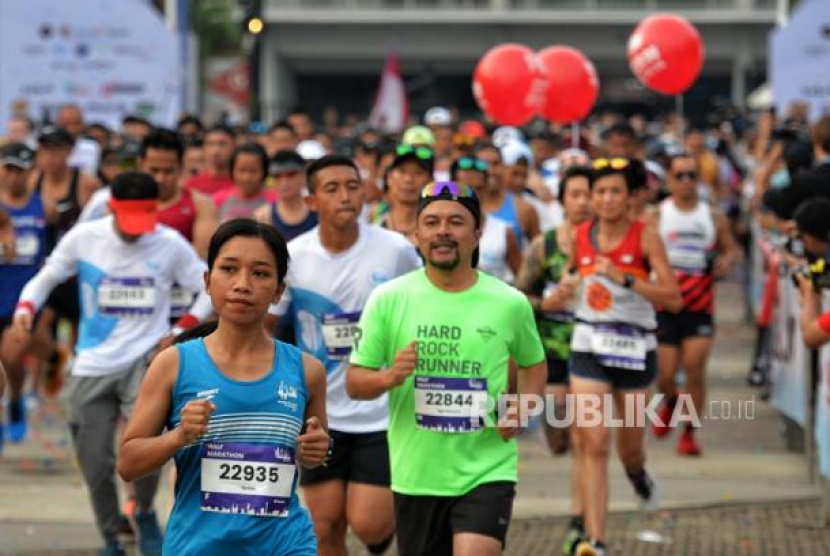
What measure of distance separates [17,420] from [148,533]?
4.28 metres

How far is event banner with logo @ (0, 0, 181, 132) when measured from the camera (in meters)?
19.9

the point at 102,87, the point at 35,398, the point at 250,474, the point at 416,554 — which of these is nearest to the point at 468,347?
the point at 416,554

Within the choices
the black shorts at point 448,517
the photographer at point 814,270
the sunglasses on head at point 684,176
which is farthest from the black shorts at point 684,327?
the black shorts at point 448,517

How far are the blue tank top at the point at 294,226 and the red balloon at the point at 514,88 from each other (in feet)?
27.9

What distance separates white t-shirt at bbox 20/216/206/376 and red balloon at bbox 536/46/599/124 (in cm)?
916

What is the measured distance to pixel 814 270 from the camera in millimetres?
7844

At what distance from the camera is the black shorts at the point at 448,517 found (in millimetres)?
6500

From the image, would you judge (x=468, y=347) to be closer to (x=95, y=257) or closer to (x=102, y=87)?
(x=95, y=257)

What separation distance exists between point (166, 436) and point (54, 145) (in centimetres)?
808

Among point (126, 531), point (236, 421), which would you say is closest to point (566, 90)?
point (126, 531)

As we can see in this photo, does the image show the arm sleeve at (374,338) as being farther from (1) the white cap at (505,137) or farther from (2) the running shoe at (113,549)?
(1) the white cap at (505,137)

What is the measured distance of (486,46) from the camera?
6006cm

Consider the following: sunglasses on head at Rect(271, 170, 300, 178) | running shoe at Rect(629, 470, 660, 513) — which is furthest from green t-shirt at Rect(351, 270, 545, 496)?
running shoe at Rect(629, 470, 660, 513)

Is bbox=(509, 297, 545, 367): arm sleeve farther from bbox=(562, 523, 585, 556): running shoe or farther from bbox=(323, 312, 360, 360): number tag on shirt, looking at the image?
bbox=(562, 523, 585, 556): running shoe
